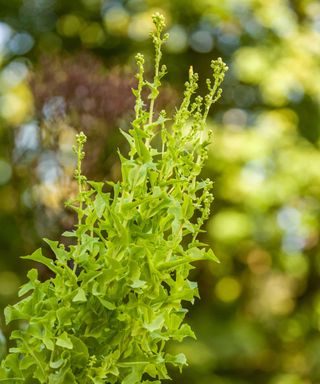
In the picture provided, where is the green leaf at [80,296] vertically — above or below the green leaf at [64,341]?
above

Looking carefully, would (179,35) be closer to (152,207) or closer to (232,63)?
(232,63)

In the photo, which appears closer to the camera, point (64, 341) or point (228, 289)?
point (64, 341)

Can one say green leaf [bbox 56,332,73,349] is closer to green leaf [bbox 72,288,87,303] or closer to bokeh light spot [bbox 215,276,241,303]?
green leaf [bbox 72,288,87,303]

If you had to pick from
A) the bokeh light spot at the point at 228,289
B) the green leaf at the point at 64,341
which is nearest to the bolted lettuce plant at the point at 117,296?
the green leaf at the point at 64,341

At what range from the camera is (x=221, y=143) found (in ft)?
17.0

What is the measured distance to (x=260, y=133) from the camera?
529cm

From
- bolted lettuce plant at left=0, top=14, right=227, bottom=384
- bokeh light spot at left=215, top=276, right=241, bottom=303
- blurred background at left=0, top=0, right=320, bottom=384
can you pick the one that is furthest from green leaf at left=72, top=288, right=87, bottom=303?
bokeh light spot at left=215, top=276, right=241, bottom=303

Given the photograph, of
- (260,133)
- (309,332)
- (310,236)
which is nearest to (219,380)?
(309,332)

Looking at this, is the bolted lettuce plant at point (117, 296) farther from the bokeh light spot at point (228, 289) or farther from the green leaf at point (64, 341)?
the bokeh light spot at point (228, 289)

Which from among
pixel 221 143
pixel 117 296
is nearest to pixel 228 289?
pixel 221 143

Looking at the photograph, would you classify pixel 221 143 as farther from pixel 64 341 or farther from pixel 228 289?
pixel 64 341

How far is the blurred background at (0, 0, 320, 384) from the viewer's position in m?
4.49

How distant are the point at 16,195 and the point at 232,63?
67.3 inches

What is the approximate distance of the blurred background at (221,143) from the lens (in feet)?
14.7
